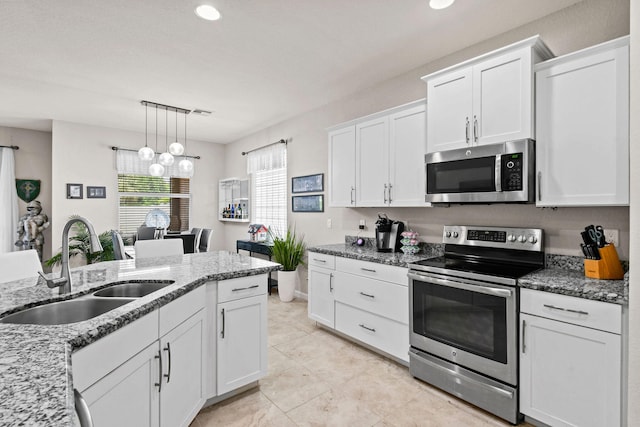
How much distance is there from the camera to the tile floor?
6.65ft

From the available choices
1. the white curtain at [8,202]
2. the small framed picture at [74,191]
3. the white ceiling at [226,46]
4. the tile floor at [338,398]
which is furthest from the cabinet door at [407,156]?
the white curtain at [8,202]

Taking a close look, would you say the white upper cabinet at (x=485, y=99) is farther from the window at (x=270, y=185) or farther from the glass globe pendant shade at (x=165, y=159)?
the glass globe pendant shade at (x=165, y=159)

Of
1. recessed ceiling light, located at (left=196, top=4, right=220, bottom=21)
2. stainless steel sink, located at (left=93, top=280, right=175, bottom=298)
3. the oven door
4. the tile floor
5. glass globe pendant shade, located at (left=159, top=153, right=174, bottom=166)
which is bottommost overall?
the tile floor

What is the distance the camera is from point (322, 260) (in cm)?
339

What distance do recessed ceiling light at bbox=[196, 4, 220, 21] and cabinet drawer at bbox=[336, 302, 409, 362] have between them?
8.52 ft

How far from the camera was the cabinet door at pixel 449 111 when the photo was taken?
96.0 inches

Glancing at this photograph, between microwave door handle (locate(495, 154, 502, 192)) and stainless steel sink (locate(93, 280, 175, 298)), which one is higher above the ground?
microwave door handle (locate(495, 154, 502, 192))

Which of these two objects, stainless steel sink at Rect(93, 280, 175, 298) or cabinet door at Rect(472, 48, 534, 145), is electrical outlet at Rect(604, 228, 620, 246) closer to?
cabinet door at Rect(472, 48, 534, 145)

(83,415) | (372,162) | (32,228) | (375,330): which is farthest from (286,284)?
(32,228)

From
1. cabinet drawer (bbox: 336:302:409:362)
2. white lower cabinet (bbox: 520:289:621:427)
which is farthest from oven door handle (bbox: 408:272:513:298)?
cabinet drawer (bbox: 336:302:409:362)

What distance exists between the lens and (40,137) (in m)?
5.66

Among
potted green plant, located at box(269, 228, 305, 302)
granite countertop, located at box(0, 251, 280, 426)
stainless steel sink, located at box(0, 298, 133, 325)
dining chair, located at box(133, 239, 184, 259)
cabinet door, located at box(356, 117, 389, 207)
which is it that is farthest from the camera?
potted green plant, located at box(269, 228, 305, 302)

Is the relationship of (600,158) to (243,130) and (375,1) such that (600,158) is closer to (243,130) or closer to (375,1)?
(375,1)

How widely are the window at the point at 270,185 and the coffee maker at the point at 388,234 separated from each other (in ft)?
7.16
